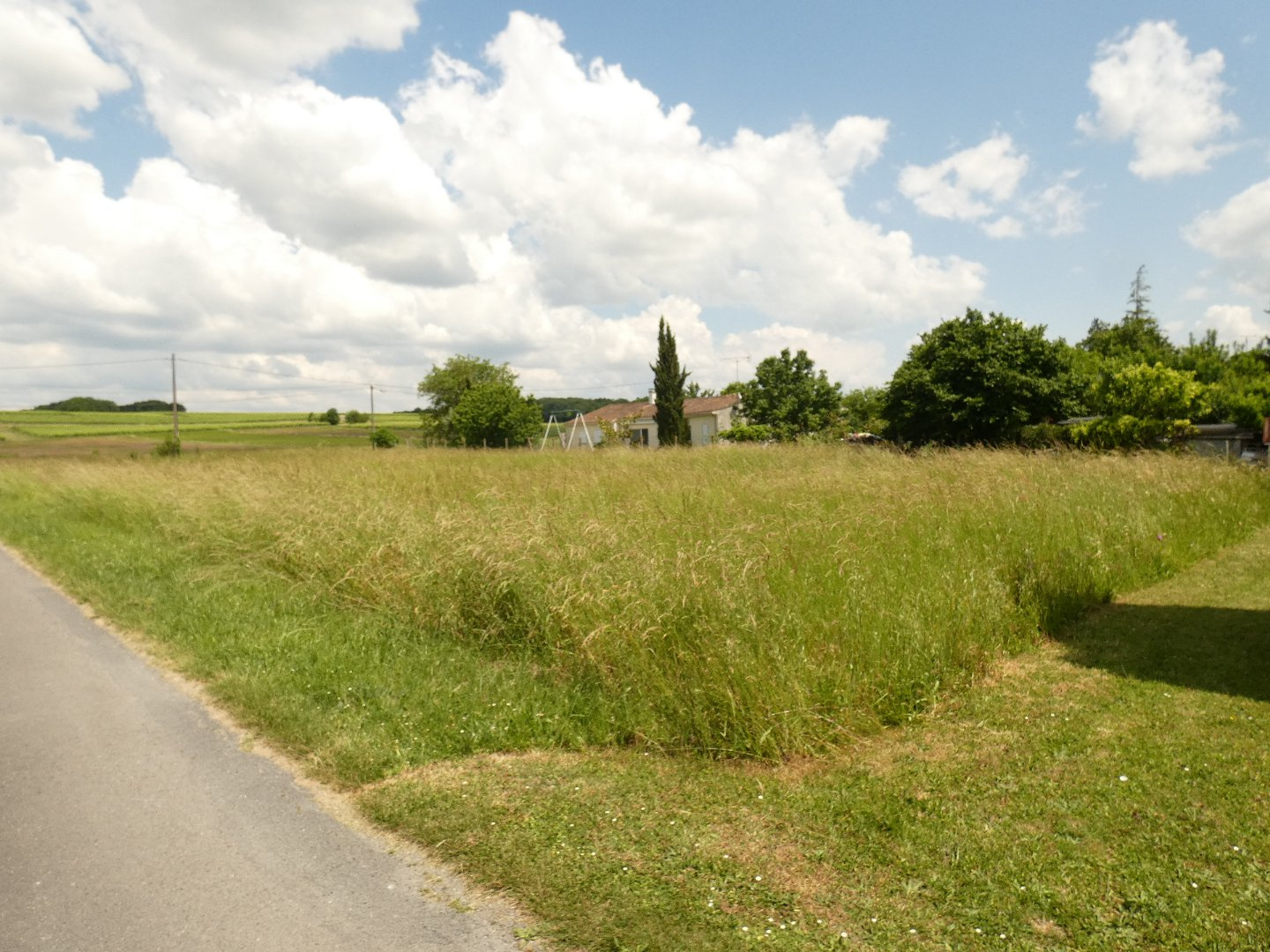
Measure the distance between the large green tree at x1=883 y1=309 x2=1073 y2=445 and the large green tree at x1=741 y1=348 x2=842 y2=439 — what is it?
32.7 metres

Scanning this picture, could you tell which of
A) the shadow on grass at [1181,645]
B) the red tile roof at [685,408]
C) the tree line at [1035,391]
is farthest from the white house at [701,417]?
the shadow on grass at [1181,645]

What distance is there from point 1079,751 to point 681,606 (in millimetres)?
2526

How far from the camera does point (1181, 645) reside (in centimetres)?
630

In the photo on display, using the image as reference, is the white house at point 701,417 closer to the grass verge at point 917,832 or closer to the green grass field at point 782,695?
the green grass field at point 782,695

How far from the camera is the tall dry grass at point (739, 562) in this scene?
16.1 ft

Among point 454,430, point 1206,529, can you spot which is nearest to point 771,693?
point 1206,529

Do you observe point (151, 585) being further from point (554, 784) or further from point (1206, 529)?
point (1206, 529)

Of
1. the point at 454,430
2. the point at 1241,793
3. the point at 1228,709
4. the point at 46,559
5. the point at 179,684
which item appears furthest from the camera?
the point at 454,430

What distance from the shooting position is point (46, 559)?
12.1 m

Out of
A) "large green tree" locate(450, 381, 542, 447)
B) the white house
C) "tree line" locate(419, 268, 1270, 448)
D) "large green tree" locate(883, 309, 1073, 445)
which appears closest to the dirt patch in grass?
"tree line" locate(419, 268, 1270, 448)

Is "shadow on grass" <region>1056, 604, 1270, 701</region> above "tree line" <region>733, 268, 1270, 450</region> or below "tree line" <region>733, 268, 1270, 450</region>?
below

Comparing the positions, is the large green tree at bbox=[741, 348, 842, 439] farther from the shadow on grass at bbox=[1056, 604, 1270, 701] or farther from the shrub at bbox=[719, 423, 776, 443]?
the shadow on grass at bbox=[1056, 604, 1270, 701]

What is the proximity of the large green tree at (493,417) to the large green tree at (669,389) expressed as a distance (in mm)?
16694

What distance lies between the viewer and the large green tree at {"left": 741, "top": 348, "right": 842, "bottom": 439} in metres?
60.7
